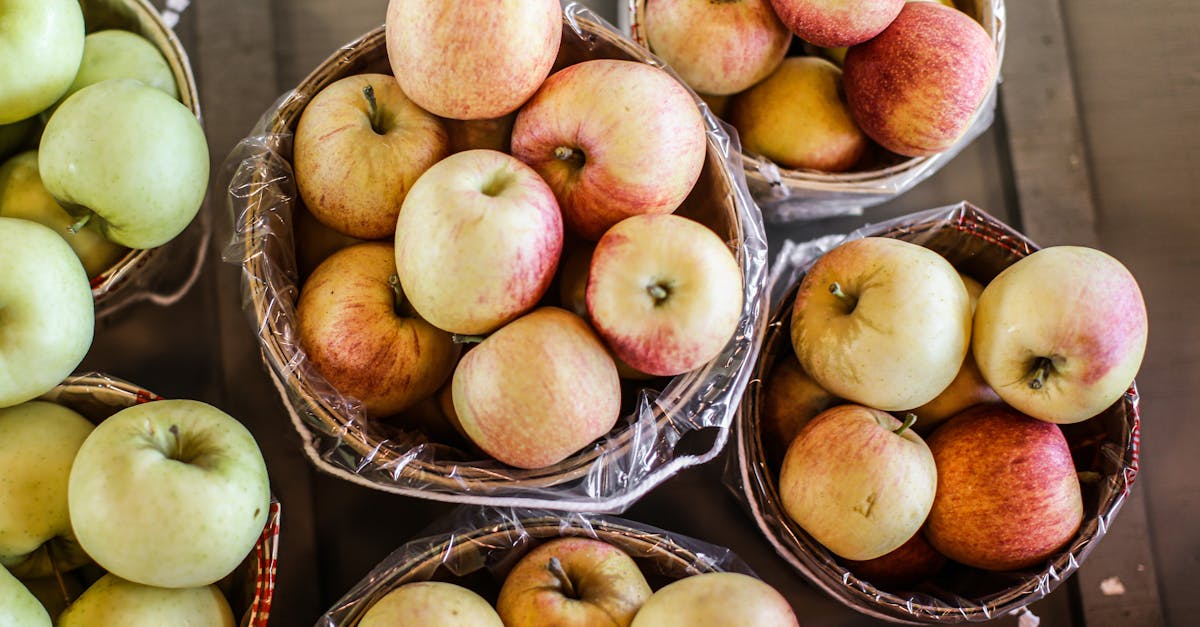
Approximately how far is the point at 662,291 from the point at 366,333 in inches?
12.1

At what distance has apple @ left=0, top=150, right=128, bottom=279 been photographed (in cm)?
94

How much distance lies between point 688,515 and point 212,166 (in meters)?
0.80

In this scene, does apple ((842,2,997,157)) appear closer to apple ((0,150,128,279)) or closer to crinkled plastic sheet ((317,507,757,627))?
crinkled plastic sheet ((317,507,757,627))

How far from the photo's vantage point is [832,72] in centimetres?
113

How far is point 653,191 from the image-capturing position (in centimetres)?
87

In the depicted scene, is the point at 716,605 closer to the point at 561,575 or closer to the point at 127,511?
the point at 561,575

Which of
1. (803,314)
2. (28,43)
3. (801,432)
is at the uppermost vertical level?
(28,43)

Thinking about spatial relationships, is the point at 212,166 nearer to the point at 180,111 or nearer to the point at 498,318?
the point at 180,111

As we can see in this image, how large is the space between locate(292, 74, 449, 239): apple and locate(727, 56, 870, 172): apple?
0.41m

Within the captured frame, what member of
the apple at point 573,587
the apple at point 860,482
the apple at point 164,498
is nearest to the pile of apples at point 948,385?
the apple at point 860,482

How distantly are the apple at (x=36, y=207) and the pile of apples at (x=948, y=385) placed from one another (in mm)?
793

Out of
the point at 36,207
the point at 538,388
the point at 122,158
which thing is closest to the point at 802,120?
the point at 538,388

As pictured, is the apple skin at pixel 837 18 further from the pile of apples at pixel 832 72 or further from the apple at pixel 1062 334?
the apple at pixel 1062 334

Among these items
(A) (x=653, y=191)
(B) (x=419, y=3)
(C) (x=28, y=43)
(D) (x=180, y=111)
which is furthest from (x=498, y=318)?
(C) (x=28, y=43)
